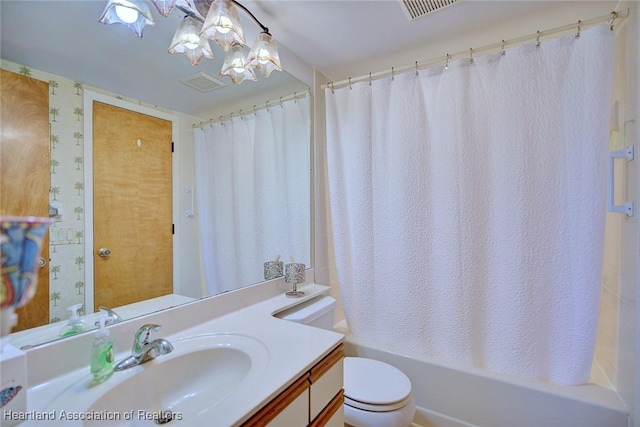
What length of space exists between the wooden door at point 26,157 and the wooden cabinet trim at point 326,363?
794 millimetres

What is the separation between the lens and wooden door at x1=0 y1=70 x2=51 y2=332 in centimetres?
73

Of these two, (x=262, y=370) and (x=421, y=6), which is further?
(x=421, y=6)

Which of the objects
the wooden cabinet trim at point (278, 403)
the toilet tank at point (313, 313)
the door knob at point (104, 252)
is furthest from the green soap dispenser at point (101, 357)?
the toilet tank at point (313, 313)

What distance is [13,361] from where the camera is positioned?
57 centimetres

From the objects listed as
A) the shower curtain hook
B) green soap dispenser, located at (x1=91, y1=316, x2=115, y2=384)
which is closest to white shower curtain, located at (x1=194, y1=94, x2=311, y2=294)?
green soap dispenser, located at (x1=91, y1=316, x2=115, y2=384)

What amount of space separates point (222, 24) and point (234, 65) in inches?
9.4

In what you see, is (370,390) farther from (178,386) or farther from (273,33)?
(273,33)

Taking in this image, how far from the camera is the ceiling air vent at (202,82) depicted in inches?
47.5

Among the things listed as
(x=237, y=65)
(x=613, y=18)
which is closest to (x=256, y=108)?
(x=237, y=65)

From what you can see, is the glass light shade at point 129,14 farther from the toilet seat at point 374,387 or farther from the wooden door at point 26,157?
the toilet seat at point 374,387

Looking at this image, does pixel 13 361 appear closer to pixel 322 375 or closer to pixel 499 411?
pixel 322 375

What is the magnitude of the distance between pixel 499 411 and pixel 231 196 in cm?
175

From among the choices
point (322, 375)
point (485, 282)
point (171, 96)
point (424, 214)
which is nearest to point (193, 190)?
point (171, 96)

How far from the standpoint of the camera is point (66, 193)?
843 millimetres
